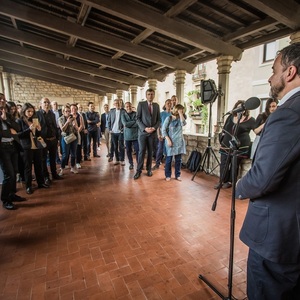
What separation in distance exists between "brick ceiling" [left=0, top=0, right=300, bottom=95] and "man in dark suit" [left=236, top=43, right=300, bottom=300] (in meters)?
2.66

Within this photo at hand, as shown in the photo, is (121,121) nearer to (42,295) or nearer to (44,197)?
(44,197)

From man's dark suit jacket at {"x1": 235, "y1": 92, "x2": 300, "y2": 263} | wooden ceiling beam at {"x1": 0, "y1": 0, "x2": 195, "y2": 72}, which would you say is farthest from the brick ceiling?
man's dark suit jacket at {"x1": 235, "y1": 92, "x2": 300, "y2": 263}

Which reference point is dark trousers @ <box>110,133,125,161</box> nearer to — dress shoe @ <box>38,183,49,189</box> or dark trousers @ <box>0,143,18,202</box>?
dress shoe @ <box>38,183,49,189</box>

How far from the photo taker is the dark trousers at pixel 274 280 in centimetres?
97

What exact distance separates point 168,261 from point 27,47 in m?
8.93

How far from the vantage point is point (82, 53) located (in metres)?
6.71

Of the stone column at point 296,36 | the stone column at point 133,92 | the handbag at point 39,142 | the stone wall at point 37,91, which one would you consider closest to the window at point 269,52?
the stone column at point 133,92

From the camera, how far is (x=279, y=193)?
95 centimetres

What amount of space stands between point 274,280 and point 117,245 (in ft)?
5.23

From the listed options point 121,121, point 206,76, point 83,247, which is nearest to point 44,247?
point 83,247

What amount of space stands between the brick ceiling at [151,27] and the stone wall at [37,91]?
602 centimetres

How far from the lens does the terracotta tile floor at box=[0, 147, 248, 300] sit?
5.50 ft

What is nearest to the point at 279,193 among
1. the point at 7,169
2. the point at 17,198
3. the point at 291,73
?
the point at 291,73

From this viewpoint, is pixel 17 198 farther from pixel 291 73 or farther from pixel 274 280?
pixel 291 73
